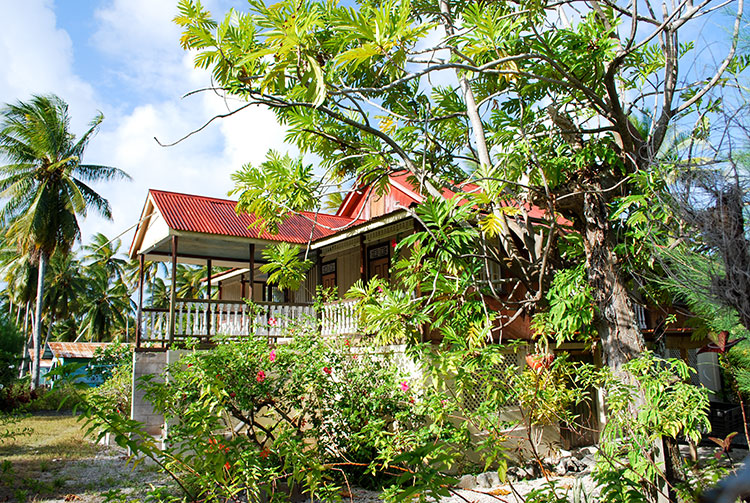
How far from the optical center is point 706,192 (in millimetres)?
3785

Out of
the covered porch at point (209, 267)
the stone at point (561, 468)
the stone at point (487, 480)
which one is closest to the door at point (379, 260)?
the covered porch at point (209, 267)

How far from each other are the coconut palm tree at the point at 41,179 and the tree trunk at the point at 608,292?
85.1ft

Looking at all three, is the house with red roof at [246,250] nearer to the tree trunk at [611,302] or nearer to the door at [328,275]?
the door at [328,275]

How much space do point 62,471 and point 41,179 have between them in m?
21.2

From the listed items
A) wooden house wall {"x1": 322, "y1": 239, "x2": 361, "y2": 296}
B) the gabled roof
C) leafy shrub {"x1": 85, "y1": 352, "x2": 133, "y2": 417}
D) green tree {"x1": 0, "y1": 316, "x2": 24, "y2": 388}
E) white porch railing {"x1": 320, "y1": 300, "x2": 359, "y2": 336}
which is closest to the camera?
white porch railing {"x1": 320, "y1": 300, "x2": 359, "y2": 336}

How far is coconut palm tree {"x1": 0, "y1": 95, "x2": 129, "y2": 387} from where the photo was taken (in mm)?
26281

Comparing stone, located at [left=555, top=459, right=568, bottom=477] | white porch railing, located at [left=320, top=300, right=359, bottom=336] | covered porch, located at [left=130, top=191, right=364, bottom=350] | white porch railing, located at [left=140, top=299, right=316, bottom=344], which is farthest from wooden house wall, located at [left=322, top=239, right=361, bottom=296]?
stone, located at [left=555, top=459, right=568, bottom=477]

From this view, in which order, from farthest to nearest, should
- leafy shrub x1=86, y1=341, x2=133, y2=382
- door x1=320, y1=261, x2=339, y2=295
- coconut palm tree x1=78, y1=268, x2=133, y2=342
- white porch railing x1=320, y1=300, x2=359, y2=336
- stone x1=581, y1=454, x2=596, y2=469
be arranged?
coconut palm tree x1=78, y1=268, x2=133, y2=342 < door x1=320, y1=261, x2=339, y2=295 < leafy shrub x1=86, y1=341, x2=133, y2=382 < white porch railing x1=320, y1=300, x2=359, y2=336 < stone x1=581, y1=454, x2=596, y2=469

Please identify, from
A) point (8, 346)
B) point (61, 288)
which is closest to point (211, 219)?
point (8, 346)

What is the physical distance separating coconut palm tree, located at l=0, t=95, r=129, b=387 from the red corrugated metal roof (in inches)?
562

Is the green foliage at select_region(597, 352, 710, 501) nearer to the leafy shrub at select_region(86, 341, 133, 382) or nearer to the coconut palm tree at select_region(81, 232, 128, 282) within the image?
the leafy shrub at select_region(86, 341, 133, 382)

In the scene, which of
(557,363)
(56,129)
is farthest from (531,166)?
(56,129)

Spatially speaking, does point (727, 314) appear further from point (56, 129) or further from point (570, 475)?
point (56, 129)

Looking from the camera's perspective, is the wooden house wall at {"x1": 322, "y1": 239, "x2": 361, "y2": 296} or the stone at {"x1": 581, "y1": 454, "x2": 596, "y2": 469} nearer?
the stone at {"x1": 581, "y1": 454, "x2": 596, "y2": 469}
